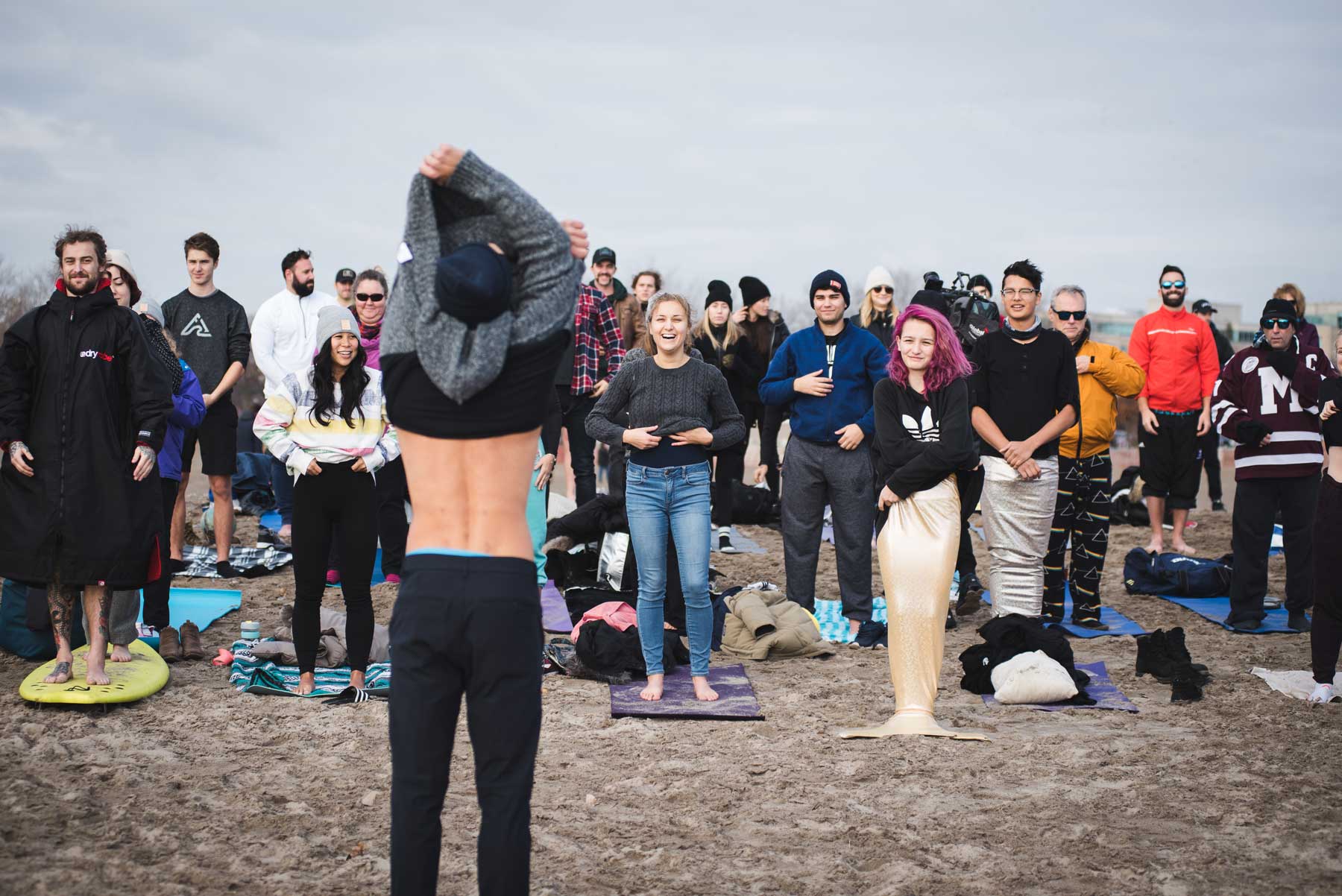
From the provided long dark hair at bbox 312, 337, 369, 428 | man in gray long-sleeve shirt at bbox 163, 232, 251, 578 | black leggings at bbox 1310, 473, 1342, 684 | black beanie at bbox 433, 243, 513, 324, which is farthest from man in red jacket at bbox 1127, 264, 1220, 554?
black beanie at bbox 433, 243, 513, 324

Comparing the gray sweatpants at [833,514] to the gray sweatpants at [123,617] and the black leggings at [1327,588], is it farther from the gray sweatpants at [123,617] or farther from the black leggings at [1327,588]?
the gray sweatpants at [123,617]

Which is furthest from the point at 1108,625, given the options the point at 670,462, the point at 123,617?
the point at 123,617

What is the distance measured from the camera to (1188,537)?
11.6 m

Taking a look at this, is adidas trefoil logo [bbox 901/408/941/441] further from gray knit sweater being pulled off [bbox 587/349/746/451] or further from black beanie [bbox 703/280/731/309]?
black beanie [bbox 703/280/731/309]

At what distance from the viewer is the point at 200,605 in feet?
26.8

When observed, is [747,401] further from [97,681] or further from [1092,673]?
[97,681]

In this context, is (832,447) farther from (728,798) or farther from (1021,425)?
(728,798)

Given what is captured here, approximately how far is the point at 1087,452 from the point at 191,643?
238 inches

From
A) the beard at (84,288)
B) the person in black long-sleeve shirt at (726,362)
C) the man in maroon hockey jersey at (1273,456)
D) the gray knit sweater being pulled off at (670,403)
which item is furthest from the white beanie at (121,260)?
the man in maroon hockey jersey at (1273,456)

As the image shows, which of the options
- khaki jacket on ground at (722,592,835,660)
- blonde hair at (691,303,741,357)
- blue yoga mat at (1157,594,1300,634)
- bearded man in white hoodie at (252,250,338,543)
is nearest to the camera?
khaki jacket on ground at (722,592,835,660)

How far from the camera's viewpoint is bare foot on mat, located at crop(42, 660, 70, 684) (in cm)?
571

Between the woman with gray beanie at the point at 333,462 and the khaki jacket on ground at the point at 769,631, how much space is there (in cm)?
244

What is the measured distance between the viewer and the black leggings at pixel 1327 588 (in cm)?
591

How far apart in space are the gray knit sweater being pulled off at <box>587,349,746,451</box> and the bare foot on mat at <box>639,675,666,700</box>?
51.2 inches
